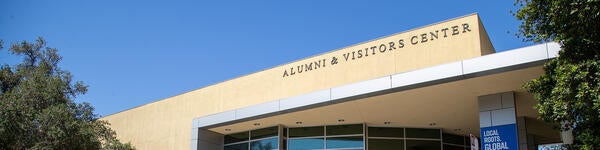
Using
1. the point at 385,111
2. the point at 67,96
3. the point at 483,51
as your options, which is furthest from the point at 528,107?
the point at 67,96

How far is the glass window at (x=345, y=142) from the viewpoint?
67.7 ft

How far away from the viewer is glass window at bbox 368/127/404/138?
20.9m

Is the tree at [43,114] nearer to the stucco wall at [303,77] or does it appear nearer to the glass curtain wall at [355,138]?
the stucco wall at [303,77]

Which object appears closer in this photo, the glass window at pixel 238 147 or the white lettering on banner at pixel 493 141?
the white lettering on banner at pixel 493 141

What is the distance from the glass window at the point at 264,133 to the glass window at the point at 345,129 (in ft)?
6.88

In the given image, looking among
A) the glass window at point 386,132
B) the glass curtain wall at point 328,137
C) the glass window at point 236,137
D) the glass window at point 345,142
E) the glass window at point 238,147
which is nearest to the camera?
the glass window at point 345,142

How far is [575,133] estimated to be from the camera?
34.6 feet

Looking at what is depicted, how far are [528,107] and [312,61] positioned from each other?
7343 millimetres

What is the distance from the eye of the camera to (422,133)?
832 inches

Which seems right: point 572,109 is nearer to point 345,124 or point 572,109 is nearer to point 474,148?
A: point 474,148

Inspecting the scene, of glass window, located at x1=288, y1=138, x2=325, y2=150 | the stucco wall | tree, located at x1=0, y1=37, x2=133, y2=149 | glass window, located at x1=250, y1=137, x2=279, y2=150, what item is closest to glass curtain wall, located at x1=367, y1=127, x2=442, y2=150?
glass window, located at x1=288, y1=138, x2=325, y2=150

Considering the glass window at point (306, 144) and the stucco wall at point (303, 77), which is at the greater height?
the stucco wall at point (303, 77)

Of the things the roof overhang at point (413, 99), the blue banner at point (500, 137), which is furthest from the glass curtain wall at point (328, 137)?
the blue banner at point (500, 137)

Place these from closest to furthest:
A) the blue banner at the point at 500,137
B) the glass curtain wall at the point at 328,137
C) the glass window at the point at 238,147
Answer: the blue banner at the point at 500,137 < the glass curtain wall at the point at 328,137 < the glass window at the point at 238,147
